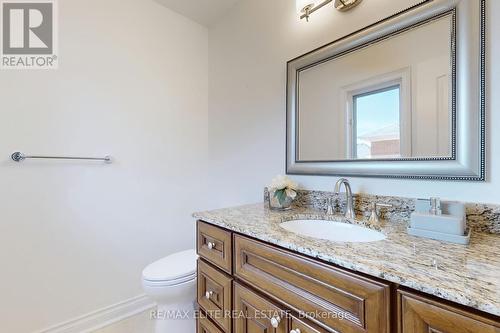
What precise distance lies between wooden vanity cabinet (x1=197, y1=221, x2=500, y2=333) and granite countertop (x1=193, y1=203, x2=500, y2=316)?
30 mm

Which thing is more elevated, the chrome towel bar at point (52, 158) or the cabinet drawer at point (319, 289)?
the chrome towel bar at point (52, 158)

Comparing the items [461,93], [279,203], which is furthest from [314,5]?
[279,203]

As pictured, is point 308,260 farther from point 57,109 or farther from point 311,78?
point 57,109

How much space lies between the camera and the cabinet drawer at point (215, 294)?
3.31 feet

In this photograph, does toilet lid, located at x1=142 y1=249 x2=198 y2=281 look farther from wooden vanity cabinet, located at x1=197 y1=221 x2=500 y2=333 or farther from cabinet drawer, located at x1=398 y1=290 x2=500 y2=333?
cabinet drawer, located at x1=398 y1=290 x2=500 y2=333

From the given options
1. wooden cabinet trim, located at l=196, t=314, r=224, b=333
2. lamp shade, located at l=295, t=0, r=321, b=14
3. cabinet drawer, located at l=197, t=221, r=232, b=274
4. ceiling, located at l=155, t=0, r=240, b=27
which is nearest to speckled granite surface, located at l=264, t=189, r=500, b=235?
cabinet drawer, located at l=197, t=221, r=232, b=274

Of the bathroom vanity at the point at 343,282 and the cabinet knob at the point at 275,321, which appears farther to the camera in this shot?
the cabinet knob at the point at 275,321

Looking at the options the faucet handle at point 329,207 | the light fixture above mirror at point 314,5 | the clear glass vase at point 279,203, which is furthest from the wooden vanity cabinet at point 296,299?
the light fixture above mirror at point 314,5

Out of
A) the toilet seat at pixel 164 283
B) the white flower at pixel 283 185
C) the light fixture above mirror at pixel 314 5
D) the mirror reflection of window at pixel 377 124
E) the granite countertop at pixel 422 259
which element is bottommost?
the toilet seat at pixel 164 283

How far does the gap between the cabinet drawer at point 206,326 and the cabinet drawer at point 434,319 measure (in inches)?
32.6

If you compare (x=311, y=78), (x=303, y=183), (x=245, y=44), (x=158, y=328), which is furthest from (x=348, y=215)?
(x=245, y=44)

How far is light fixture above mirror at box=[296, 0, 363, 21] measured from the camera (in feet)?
3.84

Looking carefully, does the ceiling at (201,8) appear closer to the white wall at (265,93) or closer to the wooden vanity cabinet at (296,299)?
the white wall at (265,93)

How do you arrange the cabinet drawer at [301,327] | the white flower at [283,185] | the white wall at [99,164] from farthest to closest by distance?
the white wall at [99,164] → the white flower at [283,185] → the cabinet drawer at [301,327]
